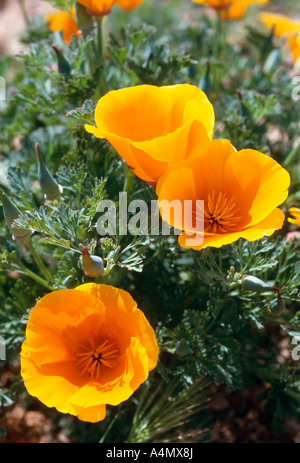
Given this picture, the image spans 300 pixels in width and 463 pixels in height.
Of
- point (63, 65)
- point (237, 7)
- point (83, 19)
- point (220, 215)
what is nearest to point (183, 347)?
point (220, 215)

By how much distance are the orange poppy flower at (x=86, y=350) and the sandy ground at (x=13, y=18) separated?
284 centimetres

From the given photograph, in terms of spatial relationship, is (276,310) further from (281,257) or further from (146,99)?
(146,99)

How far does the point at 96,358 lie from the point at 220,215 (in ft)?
1.60

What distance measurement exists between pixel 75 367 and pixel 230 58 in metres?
1.91

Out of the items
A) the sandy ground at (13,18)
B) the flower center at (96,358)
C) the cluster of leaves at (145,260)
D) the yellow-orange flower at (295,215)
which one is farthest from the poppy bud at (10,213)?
the sandy ground at (13,18)

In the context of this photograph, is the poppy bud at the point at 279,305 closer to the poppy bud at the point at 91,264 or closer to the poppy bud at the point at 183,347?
the poppy bud at the point at 183,347

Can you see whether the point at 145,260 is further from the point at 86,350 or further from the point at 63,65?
the point at 63,65

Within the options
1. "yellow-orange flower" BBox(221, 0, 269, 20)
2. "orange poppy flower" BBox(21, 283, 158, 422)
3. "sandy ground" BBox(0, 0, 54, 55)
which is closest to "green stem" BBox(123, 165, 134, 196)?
"orange poppy flower" BBox(21, 283, 158, 422)

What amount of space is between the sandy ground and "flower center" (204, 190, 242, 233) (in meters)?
2.75

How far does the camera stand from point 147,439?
155 centimetres

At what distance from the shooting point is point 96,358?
128 cm

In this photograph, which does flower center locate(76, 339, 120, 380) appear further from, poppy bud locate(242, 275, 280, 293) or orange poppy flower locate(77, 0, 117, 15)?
orange poppy flower locate(77, 0, 117, 15)

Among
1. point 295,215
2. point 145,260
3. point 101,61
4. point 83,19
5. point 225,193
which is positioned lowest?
point 145,260

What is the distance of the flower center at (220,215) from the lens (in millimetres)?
1277
